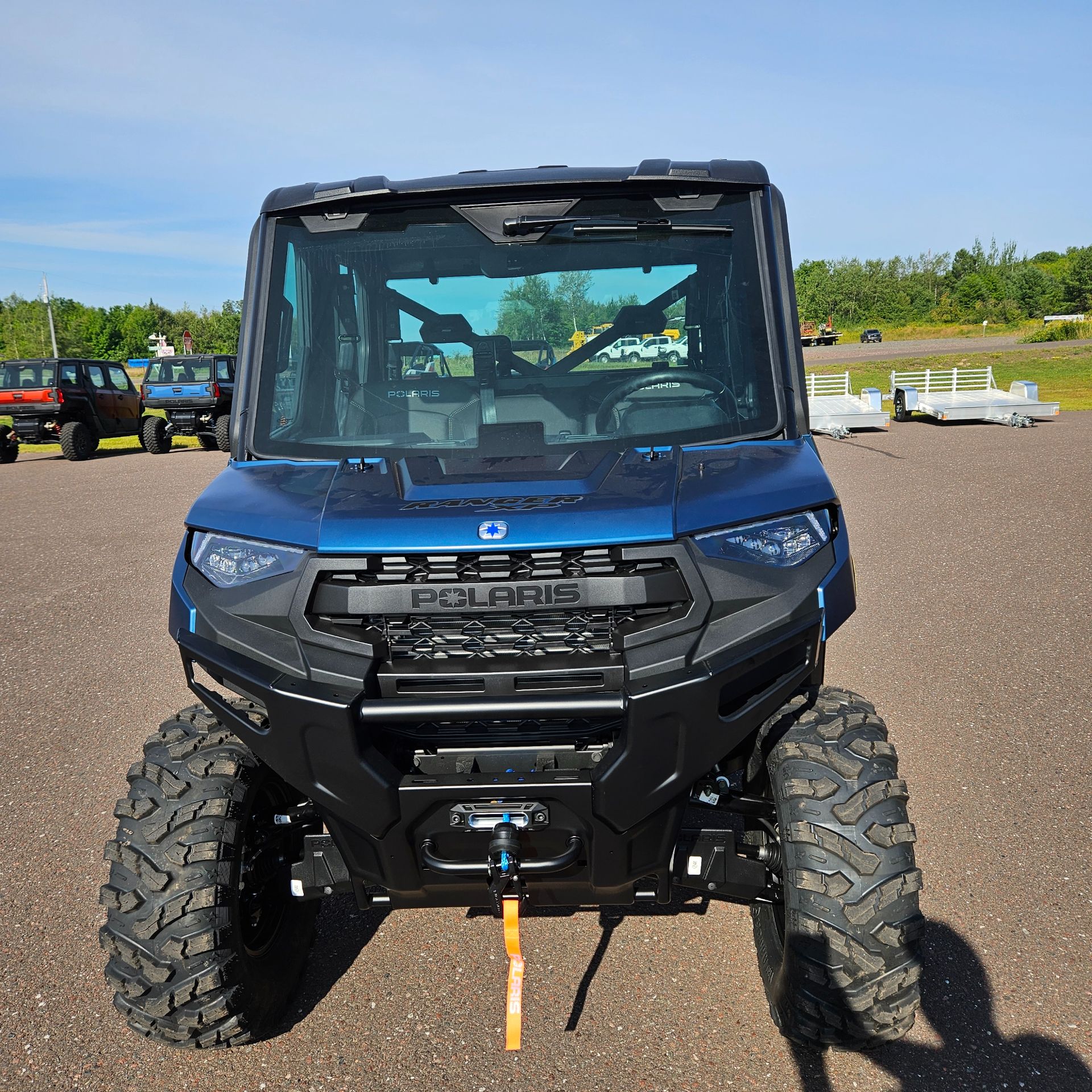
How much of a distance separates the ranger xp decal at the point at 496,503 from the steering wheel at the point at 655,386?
0.67 metres

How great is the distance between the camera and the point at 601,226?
316 centimetres

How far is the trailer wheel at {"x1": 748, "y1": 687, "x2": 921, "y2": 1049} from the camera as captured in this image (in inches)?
102

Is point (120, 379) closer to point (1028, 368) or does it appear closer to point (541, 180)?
point (541, 180)

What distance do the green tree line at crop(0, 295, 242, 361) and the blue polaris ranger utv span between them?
73.2 m

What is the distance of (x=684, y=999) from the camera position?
3172 millimetres

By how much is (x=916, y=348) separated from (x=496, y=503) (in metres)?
54.7

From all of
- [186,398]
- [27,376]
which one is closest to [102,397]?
[27,376]

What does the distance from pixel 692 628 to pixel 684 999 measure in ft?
4.70

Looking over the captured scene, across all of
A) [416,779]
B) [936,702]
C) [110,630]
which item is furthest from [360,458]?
[110,630]

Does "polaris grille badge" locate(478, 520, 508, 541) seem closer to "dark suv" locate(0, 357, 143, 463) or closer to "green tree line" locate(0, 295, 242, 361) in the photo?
"dark suv" locate(0, 357, 143, 463)

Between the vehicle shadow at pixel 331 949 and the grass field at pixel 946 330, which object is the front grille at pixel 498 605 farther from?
the grass field at pixel 946 330

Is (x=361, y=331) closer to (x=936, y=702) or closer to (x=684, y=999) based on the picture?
(x=684, y=999)

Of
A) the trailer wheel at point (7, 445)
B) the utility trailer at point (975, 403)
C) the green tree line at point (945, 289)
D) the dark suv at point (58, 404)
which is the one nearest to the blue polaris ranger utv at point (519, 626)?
the dark suv at point (58, 404)

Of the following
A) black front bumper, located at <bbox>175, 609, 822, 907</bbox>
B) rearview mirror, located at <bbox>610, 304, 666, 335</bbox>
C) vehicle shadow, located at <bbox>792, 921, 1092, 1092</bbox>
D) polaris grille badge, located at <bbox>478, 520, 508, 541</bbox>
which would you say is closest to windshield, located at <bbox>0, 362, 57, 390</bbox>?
rearview mirror, located at <bbox>610, 304, 666, 335</bbox>
